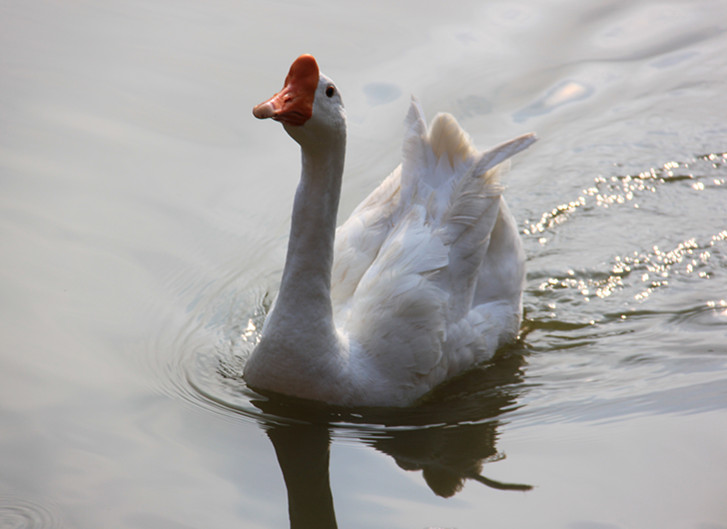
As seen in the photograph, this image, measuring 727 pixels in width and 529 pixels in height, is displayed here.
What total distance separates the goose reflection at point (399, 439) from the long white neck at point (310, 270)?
0.41 metres

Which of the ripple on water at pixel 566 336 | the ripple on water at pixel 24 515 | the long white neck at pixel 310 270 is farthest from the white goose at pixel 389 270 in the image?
the ripple on water at pixel 24 515

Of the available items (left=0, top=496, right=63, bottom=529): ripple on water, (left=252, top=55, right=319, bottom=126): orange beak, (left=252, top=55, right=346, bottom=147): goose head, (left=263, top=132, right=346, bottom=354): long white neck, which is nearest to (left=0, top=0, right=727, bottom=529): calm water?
(left=0, top=496, right=63, bottom=529): ripple on water

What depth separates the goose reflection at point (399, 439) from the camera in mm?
4715

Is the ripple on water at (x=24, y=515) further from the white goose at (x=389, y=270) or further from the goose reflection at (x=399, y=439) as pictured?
the white goose at (x=389, y=270)

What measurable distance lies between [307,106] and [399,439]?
1.81 m

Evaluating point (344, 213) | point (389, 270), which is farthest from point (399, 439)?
point (344, 213)

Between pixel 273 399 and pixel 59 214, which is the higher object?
pixel 59 214

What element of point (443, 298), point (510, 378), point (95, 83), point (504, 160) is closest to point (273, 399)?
point (443, 298)

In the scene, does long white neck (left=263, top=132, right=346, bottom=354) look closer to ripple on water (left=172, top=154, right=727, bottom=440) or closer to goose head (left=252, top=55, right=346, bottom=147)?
goose head (left=252, top=55, right=346, bottom=147)

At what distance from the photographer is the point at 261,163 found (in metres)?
7.64

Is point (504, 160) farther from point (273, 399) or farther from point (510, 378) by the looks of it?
point (273, 399)

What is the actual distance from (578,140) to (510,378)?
3358 millimetres

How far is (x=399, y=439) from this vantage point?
5059 millimetres

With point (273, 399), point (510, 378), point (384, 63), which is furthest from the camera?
point (384, 63)
